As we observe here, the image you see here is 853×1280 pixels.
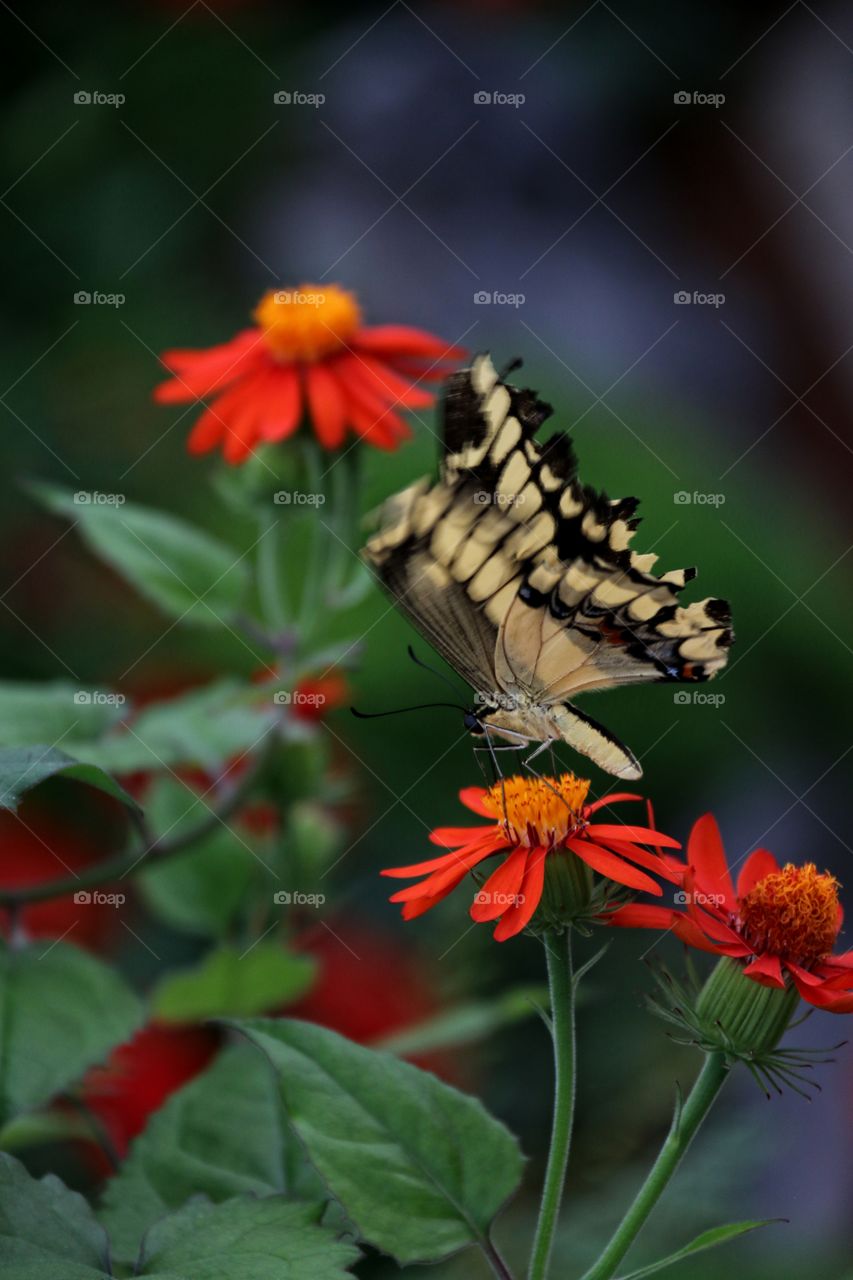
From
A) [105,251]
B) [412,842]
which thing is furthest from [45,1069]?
[105,251]

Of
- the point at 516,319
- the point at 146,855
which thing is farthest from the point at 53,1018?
the point at 516,319

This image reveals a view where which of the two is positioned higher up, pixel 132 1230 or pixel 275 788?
pixel 275 788

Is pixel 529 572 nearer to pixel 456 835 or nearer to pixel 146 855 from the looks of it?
pixel 456 835

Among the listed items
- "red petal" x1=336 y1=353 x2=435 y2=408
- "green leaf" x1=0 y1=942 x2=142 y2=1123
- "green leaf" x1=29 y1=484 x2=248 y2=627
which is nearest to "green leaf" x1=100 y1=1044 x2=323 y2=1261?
"green leaf" x1=0 y1=942 x2=142 y2=1123

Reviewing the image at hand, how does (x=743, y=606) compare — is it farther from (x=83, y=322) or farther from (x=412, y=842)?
(x=83, y=322)

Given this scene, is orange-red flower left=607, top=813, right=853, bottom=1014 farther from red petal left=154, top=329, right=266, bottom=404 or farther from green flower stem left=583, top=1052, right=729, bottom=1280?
red petal left=154, top=329, right=266, bottom=404

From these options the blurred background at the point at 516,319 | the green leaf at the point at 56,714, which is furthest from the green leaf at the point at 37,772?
the blurred background at the point at 516,319

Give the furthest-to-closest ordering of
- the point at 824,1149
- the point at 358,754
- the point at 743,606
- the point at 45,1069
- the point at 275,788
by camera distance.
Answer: the point at 743,606, the point at 358,754, the point at 824,1149, the point at 275,788, the point at 45,1069
